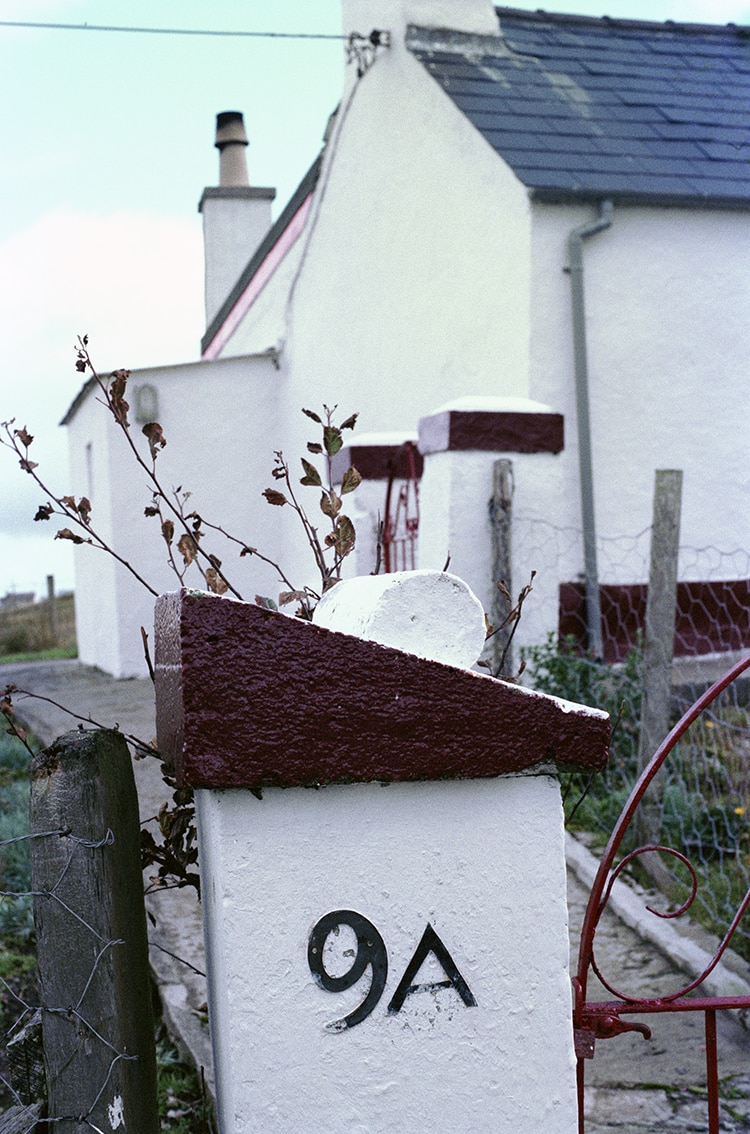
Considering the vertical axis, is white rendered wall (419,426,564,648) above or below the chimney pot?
below

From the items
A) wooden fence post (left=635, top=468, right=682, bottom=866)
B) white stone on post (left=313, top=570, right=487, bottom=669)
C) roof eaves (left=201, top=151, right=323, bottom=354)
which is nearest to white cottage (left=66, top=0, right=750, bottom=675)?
wooden fence post (left=635, top=468, right=682, bottom=866)

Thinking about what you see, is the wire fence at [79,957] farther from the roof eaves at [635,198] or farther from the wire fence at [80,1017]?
the roof eaves at [635,198]

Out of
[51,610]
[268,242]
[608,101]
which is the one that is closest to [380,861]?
[608,101]

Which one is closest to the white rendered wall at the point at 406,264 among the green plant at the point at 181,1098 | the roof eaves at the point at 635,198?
the roof eaves at the point at 635,198

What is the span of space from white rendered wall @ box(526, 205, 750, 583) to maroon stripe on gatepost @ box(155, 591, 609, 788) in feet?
19.7

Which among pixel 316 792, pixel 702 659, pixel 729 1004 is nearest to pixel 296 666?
pixel 316 792

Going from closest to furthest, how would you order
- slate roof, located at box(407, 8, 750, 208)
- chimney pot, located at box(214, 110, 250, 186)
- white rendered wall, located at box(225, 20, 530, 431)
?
slate roof, located at box(407, 8, 750, 208), white rendered wall, located at box(225, 20, 530, 431), chimney pot, located at box(214, 110, 250, 186)

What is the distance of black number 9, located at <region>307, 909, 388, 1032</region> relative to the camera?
5.04ft

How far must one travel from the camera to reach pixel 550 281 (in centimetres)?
751

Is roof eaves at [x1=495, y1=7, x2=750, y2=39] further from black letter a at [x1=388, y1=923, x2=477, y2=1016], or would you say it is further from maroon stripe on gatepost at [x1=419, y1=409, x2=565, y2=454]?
black letter a at [x1=388, y1=923, x2=477, y2=1016]

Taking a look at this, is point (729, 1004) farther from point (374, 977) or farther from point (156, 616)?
point (156, 616)

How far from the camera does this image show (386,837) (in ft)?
5.13

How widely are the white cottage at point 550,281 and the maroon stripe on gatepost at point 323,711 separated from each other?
3674 mm

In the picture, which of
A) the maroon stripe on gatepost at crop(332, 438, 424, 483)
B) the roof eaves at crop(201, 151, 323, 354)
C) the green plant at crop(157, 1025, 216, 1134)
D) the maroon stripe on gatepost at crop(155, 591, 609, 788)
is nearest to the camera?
the maroon stripe on gatepost at crop(155, 591, 609, 788)
